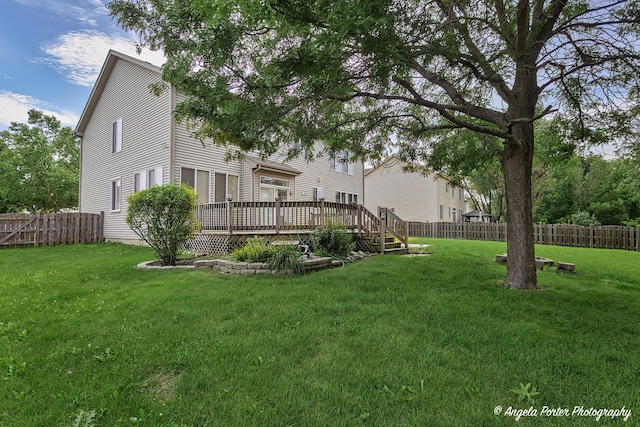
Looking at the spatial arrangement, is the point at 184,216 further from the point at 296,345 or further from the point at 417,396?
the point at 417,396

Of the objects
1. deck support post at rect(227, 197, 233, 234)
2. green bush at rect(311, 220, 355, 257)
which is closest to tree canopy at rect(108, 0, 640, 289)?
green bush at rect(311, 220, 355, 257)

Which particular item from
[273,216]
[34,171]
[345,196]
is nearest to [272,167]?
[273,216]

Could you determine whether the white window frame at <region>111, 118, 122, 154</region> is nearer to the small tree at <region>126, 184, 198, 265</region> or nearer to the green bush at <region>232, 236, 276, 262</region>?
the small tree at <region>126, 184, 198, 265</region>

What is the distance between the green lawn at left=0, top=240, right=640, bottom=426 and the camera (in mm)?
2451

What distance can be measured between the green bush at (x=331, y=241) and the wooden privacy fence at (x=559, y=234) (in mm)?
7586

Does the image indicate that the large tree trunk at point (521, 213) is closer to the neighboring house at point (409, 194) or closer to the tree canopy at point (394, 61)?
the tree canopy at point (394, 61)

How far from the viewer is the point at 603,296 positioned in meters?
5.83

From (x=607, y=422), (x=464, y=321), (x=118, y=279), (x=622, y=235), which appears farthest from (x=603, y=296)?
(x=622, y=235)

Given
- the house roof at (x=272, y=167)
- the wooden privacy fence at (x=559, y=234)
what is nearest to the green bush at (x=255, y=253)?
the house roof at (x=272, y=167)

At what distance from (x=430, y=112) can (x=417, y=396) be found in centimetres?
792

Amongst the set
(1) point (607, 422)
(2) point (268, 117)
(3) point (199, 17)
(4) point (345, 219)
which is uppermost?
(3) point (199, 17)

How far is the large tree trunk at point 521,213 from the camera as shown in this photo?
20.6ft

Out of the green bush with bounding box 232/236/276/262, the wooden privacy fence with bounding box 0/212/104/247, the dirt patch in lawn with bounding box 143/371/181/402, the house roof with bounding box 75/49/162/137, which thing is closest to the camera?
the dirt patch in lawn with bounding box 143/371/181/402

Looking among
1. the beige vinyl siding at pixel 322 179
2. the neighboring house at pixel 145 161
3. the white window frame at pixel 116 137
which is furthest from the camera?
the beige vinyl siding at pixel 322 179
